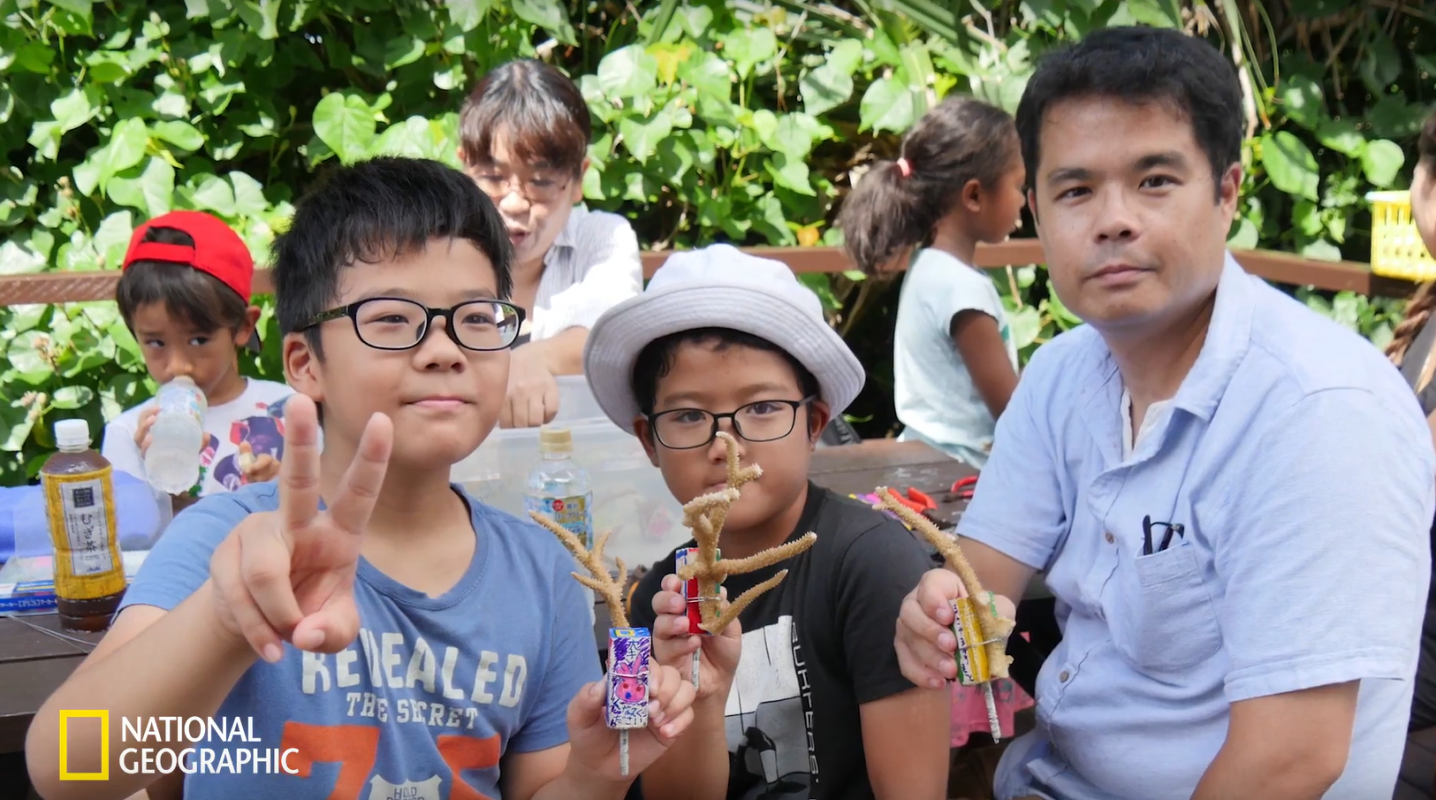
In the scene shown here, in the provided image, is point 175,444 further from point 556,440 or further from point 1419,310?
point 1419,310

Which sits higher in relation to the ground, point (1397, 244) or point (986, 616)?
point (1397, 244)

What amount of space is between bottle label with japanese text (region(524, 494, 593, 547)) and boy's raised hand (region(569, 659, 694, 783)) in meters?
0.62

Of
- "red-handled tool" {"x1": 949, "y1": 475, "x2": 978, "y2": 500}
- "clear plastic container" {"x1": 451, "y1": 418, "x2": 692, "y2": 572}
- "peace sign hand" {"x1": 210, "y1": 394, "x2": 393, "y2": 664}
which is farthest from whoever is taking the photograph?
"red-handled tool" {"x1": 949, "y1": 475, "x2": 978, "y2": 500}

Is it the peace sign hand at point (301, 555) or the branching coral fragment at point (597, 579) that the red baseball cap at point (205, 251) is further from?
the peace sign hand at point (301, 555)

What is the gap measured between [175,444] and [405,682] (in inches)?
46.6

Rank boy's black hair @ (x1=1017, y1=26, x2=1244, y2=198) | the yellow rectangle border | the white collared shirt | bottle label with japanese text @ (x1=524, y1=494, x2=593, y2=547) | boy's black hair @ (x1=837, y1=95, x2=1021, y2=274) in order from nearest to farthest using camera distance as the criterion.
Result: the yellow rectangle border → boy's black hair @ (x1=1017, y1=26, x2=1244, y2=198) → bottle label with japanese text @ (x1=524, y1=494, x2=593, y2=547) → the white collared shirt → boy's black hair @ (x1=837, y1=95, x2=1021, y2=274)

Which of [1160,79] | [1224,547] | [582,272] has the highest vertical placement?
[582,272]

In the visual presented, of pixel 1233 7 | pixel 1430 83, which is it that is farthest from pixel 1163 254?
pixel 1430 83

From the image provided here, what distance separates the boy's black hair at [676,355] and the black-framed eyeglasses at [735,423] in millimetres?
63

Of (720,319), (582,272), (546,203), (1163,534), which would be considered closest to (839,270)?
(582,272)

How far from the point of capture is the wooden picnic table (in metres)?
1.64

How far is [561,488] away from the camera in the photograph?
82.8 inches

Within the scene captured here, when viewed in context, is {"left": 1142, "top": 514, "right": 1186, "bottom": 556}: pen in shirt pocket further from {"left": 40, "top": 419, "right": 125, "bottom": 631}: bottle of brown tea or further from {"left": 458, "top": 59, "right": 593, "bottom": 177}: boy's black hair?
{"left": 458, "top": 59, "right": 593, "bottom": 177}: boy's black hair

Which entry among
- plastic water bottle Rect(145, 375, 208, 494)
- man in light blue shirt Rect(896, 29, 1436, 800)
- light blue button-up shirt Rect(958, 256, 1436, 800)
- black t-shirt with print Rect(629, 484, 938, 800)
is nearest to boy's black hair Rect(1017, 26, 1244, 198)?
man in light blue shirt Rect(896, 29, 1436, 800)
